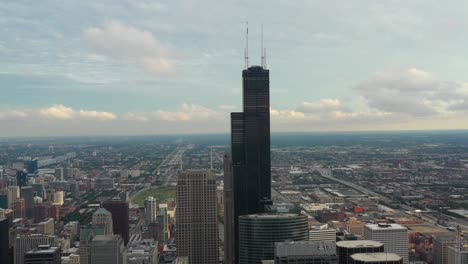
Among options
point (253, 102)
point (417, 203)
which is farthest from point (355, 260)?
point (417, 203)

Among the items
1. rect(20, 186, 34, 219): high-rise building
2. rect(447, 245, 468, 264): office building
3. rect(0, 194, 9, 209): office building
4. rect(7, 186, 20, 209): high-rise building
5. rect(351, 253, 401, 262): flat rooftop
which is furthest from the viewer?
rect(7, 186, 20, 209): high-rise building

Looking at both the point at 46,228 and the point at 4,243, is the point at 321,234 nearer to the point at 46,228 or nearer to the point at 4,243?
the point at 4,243

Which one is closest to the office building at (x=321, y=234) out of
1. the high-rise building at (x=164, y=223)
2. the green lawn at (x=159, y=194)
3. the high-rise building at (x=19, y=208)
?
the high-rise building at (x=164, y=223)

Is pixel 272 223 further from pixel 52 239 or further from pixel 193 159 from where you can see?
pixel 193 159

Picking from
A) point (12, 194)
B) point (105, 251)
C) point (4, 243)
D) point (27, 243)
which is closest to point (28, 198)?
point (12, 194)

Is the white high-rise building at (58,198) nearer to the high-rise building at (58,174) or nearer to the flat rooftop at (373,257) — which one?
the high-rise building at (58,174)


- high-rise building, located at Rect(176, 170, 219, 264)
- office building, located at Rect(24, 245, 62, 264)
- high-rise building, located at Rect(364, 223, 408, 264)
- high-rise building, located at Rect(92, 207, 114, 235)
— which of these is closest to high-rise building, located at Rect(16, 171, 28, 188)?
high-rise building, located at Rect(92, 207, 114, 235)

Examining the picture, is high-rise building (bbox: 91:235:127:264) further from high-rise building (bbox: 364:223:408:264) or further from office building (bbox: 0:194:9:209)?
office building (bbox: 0:194:9:209)
